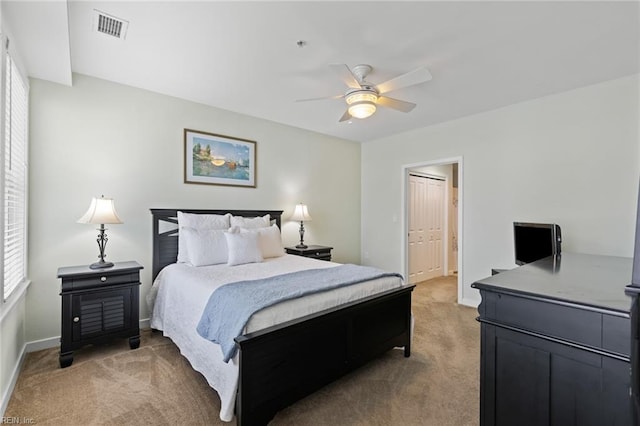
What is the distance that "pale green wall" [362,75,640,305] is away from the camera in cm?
309

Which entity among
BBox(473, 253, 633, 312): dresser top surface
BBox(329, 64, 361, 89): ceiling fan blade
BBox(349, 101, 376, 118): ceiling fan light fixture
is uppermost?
BBox(329, 64, 361, 89): ceiling fan blade

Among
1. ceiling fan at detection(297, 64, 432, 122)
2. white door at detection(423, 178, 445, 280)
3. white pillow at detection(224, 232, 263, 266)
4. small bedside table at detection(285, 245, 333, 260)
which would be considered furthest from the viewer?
white door at detection(423, 178, 445, 280)

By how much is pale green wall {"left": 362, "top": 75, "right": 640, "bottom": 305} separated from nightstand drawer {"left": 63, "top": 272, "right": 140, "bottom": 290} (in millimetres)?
4069

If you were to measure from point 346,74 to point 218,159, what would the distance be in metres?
2.19

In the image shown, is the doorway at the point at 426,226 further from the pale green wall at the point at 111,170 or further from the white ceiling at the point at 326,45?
the pale green wall at the point at 111,170

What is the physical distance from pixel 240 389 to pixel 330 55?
2.56 metres

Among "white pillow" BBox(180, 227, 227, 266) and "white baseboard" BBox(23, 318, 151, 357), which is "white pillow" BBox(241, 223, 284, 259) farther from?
"white baseboard" BBox(23, 318, 151, 357)

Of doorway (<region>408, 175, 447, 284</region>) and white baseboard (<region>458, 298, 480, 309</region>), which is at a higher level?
doorway (<region>408, 175, 447, 284</region>)

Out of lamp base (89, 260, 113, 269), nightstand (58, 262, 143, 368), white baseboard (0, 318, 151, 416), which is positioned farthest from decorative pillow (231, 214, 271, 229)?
white baseboard (0, 318, 151, 416)

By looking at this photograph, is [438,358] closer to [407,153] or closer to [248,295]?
[248,295]

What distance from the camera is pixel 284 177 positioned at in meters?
4.69

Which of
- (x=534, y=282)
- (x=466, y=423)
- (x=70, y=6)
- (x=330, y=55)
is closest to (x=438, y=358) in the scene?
(x=466, y=423)

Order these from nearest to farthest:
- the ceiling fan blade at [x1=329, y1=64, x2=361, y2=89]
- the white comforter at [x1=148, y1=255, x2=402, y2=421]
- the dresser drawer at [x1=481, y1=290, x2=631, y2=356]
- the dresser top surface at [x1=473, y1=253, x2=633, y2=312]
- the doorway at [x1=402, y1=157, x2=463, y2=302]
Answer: the dresser drawer at [x1=481, y1=290, x2=631, y2=356], the dresser top surface at [x1=473, y1=253, x2=633, y2=312], the white comforter at [x1=148, y1=255, x2=402, y2=421], the ceiling fan blade at [x1=329, y1=64, x2=361, y2=89], the doorway at [x1=402, y1=157, x2=463, y2=302]

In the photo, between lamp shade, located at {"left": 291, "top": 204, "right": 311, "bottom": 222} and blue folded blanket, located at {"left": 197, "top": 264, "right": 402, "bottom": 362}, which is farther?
lamp shade, located at {"left": 291, "top": 204, "right": 311, "bottom": 222}
